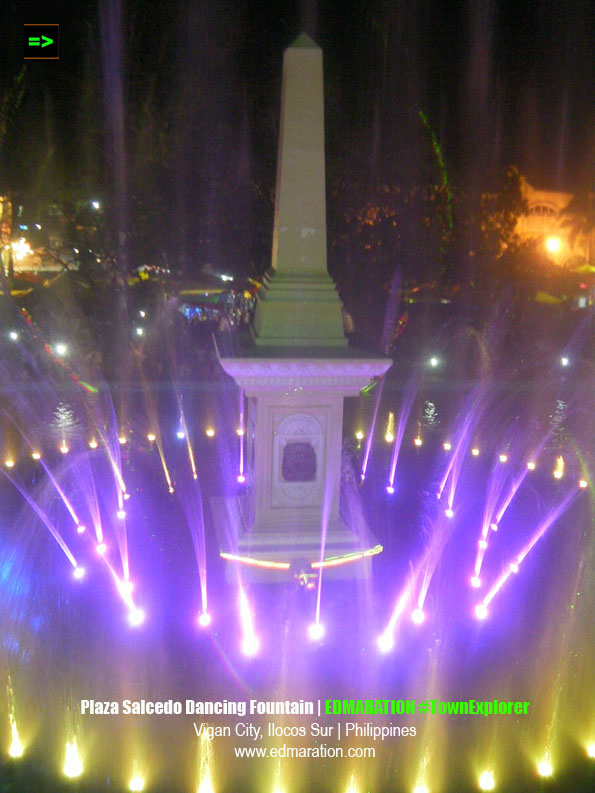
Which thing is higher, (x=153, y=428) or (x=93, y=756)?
(x=153, y=428)

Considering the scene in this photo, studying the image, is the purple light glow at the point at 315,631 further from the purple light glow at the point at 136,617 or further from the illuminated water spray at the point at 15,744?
the illuminated water spray at the point at 15,744

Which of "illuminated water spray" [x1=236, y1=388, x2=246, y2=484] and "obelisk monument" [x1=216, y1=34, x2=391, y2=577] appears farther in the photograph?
"illuminated water spray" [x1=236, y1=388, x2=246, y2=484]

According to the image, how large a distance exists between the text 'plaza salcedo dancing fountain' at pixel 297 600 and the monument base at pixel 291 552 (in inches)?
0.8

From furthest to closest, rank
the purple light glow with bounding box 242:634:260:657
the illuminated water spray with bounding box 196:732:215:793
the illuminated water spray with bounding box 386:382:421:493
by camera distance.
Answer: the illuminated water spray with bounding box 386:382:421:493, the purple light glow with bounding box 242:634:260:657, the illuminated water spray with bounding box 196:732:215:793

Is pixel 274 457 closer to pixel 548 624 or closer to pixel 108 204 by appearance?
pixel 548 624

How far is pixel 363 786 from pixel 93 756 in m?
1.76

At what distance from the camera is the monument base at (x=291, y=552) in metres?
6.30

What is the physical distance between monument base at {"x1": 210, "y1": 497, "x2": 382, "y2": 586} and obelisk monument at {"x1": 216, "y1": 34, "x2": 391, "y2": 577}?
1cm

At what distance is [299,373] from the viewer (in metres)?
5.78

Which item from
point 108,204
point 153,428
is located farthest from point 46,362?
point 153,428

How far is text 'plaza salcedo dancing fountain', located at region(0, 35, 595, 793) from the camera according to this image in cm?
432

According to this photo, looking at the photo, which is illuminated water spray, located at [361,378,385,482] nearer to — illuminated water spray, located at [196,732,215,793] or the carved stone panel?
the carved stone panel

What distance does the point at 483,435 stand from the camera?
1188 centimetres

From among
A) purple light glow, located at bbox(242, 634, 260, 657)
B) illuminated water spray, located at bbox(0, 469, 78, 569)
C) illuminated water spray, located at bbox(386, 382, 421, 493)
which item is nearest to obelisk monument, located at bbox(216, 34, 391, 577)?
purple light glow, located at bbox(242, 634, 260, 657)
